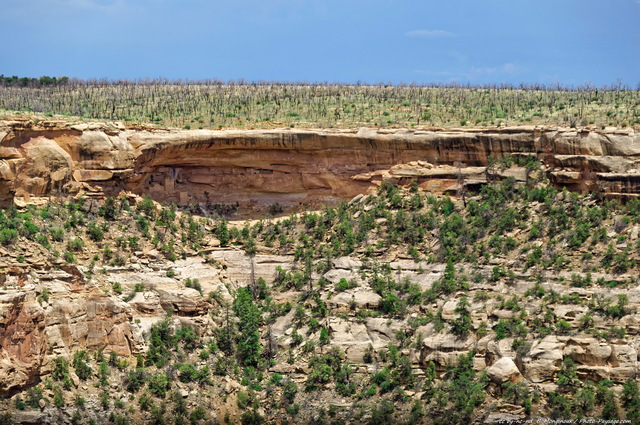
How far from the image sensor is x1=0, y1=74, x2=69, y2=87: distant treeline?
68.2 meters

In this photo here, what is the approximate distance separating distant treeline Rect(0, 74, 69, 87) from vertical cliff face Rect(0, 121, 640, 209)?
19.5 metres

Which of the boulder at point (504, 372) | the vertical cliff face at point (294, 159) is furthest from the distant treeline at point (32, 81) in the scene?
the boulder at point (504, 372)

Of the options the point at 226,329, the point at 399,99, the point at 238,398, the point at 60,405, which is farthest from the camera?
the point at 399,99

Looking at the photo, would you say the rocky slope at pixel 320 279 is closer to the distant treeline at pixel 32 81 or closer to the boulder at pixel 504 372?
the boulder at pixel 504 372

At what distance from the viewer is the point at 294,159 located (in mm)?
→ 52875

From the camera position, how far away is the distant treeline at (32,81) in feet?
224

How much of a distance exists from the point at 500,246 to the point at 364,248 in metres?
5.86

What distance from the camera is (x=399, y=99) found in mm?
60312

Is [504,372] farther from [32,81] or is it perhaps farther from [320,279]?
[32,81]

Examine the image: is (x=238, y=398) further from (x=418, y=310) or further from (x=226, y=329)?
(x=418, y=310)

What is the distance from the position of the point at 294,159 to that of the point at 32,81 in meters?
23.8

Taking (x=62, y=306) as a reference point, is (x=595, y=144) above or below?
above

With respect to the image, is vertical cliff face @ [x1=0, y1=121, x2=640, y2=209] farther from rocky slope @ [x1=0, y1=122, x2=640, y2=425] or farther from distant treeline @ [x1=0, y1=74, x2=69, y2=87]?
distant treeline @ [x1=0, y1=74, x2=69, y2=87]

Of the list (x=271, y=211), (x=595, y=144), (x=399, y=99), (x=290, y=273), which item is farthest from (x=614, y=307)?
(x=399, y=99)
